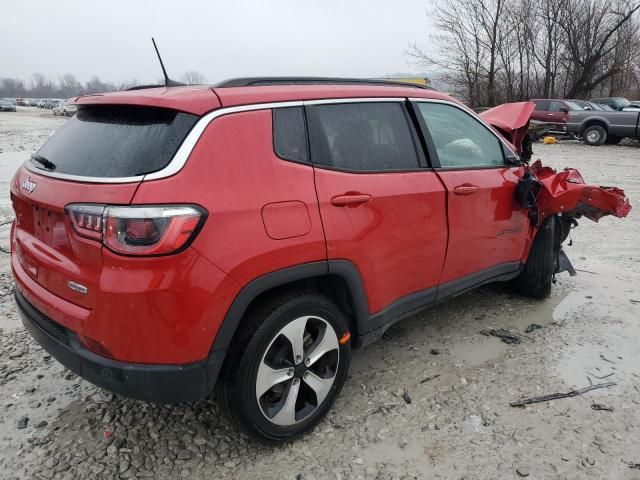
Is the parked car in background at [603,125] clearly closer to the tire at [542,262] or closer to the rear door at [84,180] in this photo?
the tire at [542,262]

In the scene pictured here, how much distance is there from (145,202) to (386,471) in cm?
163

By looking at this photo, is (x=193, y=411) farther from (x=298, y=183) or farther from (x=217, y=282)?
(x=298, y=183)

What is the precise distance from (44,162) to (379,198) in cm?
167

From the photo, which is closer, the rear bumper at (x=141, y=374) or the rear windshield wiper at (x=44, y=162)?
the rear bumper at (x=141, y=374)

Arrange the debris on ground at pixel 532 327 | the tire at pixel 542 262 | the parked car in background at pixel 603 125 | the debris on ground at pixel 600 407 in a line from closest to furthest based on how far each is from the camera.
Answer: the debris on ground at pixel 600 407 → the debris on ground at pixel 532 327 → the tire at pixel 542 262 → the parked car in background at pixel 603 125

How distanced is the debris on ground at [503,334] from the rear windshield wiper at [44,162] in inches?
118

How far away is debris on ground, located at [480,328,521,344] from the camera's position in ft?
11.9

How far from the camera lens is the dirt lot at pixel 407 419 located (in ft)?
7.82

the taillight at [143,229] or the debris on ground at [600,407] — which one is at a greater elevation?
the taillight at [143,229]

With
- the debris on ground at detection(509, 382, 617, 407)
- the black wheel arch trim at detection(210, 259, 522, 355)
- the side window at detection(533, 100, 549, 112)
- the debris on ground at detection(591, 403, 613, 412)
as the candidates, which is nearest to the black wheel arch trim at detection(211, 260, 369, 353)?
Answer: the black wheel arch trim at detection(210, 259, 522, 355)

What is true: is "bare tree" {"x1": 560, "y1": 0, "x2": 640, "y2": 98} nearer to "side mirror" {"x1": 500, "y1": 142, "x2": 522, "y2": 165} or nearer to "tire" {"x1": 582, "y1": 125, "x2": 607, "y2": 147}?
"tire" {"x1": 582, "y1": 125, "x2": 607, "y2": 147}

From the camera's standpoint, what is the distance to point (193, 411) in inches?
109

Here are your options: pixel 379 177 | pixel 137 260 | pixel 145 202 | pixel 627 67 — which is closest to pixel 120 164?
pixel 145 202

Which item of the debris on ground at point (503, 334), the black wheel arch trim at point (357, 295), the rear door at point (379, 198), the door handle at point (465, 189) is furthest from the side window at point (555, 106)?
the rear door at point (379, 198)
